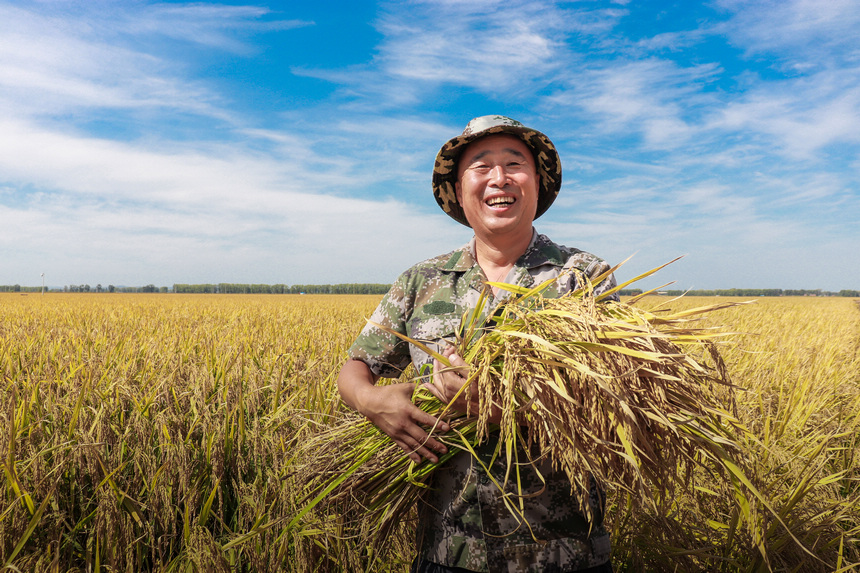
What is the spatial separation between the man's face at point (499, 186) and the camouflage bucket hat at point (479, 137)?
0.05 meters

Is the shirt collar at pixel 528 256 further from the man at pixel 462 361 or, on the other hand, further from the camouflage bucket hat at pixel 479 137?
the camouflage bucket hat at pixel 479 137

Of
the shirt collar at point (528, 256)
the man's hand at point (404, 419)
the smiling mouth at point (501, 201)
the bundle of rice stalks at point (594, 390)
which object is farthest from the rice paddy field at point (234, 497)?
the smiling mouth at point (501, 201)

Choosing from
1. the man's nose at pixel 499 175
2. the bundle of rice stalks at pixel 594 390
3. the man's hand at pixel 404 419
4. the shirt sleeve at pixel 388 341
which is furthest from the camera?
the shirt sleeve at pixel 388 341

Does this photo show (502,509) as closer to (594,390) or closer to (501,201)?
(594,390)

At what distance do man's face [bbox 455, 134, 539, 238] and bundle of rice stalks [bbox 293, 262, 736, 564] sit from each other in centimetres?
36

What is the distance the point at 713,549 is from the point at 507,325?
1.44 meters

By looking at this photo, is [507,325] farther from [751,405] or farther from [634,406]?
[751,405]

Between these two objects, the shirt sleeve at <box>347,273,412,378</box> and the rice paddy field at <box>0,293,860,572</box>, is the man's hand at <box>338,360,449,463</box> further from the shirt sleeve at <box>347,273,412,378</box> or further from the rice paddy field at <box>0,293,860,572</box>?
the rice paddy field at <box>0,293,860,572</box>

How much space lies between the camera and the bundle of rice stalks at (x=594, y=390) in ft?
3.86

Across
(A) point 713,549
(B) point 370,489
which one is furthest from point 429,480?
(A) point 713,549

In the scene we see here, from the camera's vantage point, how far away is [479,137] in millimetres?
1773

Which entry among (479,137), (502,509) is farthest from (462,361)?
(479,137)

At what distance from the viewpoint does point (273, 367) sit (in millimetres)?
3543

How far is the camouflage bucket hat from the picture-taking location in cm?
175
